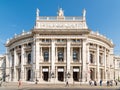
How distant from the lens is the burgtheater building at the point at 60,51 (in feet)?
223

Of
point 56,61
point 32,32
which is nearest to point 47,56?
point 56,61

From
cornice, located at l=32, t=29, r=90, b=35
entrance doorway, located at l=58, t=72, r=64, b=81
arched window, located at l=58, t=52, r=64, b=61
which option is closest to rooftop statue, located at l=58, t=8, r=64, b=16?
Answer: cornice, located at l=32, t=29, r=90, b=35

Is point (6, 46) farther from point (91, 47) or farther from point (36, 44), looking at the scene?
point (91, 47)

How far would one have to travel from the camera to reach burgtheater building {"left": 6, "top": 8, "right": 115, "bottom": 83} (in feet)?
223

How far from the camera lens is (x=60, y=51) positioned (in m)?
70.9

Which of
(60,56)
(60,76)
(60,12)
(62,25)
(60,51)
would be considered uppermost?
(60,12)

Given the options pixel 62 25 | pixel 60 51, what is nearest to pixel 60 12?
pixel 62 25

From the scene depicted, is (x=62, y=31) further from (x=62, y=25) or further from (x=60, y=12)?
(x=60, y=12)

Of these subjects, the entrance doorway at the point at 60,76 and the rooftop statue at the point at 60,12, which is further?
the rooftop statue at the point at 60,12

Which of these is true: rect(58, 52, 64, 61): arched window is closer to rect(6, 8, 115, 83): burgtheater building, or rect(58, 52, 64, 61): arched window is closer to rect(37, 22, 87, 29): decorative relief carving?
rect(6, 8, 115, 83): burgtheater building

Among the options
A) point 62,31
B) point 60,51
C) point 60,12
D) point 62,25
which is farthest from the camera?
point 60,12

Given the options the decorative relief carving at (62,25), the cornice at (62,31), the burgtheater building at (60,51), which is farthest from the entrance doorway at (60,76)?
the decorative relief carving at (62,25)

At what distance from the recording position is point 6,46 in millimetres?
87750

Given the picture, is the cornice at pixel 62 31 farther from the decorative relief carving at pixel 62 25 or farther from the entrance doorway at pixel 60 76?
the entrance doorway at pixel 60 76
